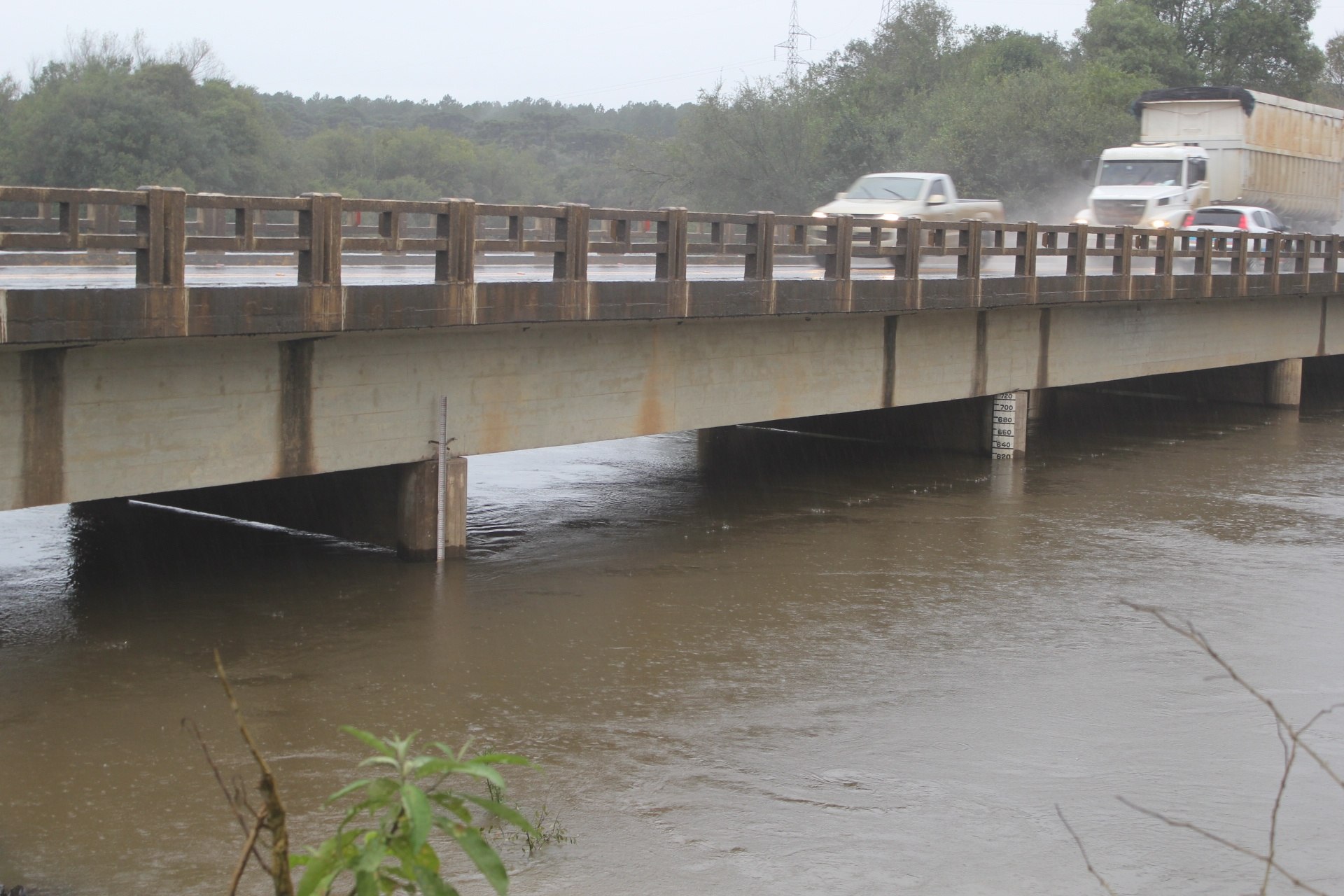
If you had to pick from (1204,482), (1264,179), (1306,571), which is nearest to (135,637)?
(1306,571)

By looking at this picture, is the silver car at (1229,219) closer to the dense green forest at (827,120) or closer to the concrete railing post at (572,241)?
the concrete railing post at (572,241)

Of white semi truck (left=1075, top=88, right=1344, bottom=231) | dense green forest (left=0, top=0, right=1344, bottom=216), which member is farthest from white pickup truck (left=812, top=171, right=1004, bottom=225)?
dense green forest (left=0, top=0, right=1344, bottom=216)

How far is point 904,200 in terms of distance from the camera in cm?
2462

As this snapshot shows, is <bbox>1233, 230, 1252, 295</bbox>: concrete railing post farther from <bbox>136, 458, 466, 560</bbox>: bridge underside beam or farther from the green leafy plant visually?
the green leafy plant

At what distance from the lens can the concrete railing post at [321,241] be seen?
10500 millimetres

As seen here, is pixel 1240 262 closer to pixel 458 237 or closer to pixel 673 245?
pixel 673 245

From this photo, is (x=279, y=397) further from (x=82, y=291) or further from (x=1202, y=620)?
(x=1202, y=620)

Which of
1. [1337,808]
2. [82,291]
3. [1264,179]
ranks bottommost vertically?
[1337,808]

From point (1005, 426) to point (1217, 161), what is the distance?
17540mm

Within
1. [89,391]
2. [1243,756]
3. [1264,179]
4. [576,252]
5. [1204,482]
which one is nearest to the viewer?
[1243,756]

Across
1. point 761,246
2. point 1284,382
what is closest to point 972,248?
point 761,246

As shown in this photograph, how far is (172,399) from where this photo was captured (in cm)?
1021

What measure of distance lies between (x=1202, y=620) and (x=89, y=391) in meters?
8.27

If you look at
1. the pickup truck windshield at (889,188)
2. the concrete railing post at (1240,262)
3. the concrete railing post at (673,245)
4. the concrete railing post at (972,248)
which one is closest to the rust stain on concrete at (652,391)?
the concrete railing post at (673,245)
